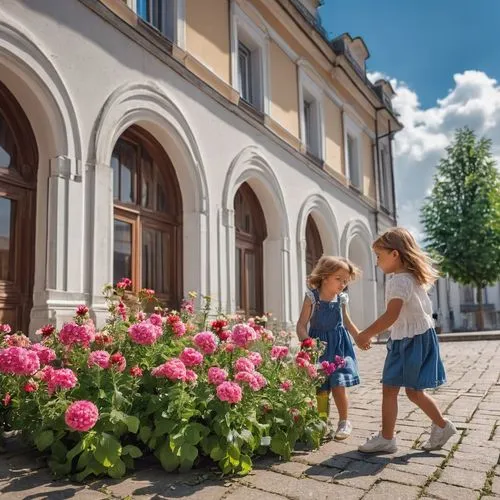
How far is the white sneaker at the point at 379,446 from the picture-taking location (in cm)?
327

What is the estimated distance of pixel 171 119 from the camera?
753cm

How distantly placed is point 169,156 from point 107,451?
5.80 meters

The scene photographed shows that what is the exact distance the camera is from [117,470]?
109 inches

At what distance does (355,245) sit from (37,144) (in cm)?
1119

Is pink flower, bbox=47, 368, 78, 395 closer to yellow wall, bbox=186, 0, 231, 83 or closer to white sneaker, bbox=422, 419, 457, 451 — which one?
white sneaker, bbox=422, 419, 457, 451

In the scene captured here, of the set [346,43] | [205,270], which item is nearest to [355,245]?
[346,43]

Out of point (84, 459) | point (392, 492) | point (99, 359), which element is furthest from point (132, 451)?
point (392, 492)

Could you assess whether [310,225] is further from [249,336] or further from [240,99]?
[249,336]

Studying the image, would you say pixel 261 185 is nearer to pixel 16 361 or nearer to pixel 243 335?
pixel 243 335

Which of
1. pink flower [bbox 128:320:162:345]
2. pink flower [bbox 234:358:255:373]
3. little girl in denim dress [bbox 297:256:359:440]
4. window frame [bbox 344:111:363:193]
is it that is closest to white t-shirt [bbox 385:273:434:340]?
little girl in denim dress [bbox 297:256:359:440]

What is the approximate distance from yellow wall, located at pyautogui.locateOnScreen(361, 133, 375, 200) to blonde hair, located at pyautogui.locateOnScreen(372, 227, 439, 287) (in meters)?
12.7

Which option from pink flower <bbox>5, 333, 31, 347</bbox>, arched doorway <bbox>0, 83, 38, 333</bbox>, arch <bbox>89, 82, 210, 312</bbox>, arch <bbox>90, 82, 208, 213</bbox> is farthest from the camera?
arch <bbox>90, 82, 208, 213</bbox>

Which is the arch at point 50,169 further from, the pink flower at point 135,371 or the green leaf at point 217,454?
the green leaf at point 217,454

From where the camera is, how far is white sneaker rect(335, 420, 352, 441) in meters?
3.67
